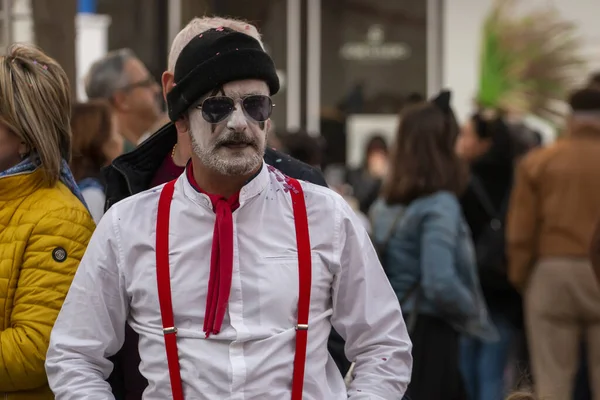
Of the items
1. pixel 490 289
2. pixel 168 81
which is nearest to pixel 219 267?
pixel 168 81

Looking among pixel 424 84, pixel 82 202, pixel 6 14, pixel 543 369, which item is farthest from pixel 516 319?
pixel 424 84

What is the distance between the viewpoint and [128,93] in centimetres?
638

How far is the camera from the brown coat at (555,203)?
23.6 ft

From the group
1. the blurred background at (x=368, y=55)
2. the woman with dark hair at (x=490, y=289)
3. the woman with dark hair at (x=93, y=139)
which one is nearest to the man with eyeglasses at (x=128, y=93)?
the woman with dark hair at (x=93, y=139)

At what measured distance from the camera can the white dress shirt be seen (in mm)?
3070

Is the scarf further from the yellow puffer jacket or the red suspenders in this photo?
the red suspenders

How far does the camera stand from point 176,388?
121 inches

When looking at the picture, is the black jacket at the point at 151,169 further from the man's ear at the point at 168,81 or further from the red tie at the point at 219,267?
the red tie at the point at 219,267

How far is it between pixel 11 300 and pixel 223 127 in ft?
2.50

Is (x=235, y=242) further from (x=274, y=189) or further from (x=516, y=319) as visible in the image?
(x=516, y=319)

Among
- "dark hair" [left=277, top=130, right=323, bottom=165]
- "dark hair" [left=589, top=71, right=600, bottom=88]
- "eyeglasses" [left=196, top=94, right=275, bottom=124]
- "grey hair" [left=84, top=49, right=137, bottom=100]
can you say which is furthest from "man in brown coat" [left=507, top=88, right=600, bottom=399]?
"eyeglasses" [left=196, top=94, right=275, bottom=124]

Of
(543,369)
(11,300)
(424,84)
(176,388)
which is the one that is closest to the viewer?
(176,388)

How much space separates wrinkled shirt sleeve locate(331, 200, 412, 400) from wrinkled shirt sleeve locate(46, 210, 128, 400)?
529 mm

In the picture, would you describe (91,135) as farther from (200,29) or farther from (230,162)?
(230,162)
